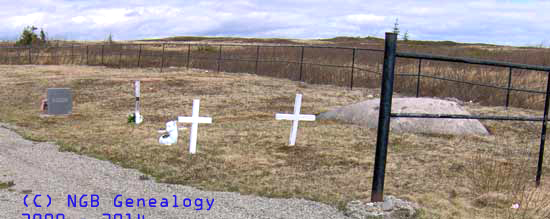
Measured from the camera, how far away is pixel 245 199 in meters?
5.97

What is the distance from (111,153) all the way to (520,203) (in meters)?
5.68

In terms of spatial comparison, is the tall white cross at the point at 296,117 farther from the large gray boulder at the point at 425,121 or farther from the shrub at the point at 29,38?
the shrub at the point at 29,38

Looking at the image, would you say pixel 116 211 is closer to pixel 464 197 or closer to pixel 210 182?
pixel 210 182

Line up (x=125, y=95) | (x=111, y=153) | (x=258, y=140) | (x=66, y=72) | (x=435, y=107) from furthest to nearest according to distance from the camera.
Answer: (x=66, y=72) < (x=125, y=95) < (x=435, y=107) < (x=258, y=140) < (x=111, y=153)

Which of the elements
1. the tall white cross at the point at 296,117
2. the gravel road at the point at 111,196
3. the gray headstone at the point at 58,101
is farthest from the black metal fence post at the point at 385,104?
the gray headstone at the point at 58,101

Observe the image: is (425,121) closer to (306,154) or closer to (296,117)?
(296,117)

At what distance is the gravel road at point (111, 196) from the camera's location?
539 centimetres

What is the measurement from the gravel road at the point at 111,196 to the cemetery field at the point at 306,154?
292 mm

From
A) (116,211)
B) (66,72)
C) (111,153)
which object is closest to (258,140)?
(111,153)

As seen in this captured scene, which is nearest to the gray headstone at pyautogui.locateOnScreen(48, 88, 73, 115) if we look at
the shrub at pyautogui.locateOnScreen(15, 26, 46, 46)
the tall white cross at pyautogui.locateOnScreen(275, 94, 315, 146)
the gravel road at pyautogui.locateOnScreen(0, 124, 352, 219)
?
the gravel road at pyautogui.locateOnScreen(0, 124, 352, 219)

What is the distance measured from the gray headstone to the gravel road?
222 inches

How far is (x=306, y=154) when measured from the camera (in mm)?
8578

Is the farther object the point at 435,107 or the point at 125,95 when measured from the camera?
the point at 125,95

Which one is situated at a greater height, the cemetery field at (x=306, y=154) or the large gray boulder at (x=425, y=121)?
the large gray boulder at (x=425, y=121)
